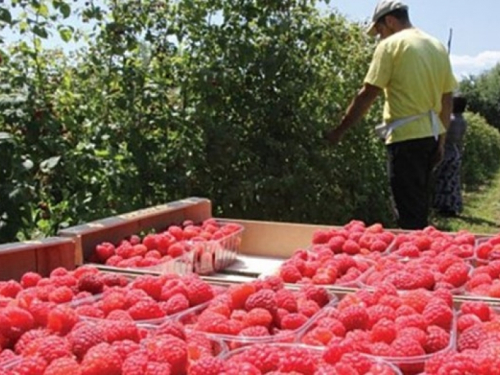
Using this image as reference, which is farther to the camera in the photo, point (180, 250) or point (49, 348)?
point (180, 250)

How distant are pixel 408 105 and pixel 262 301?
2313 mm

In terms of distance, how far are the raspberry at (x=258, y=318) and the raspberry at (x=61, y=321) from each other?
1.18 feet

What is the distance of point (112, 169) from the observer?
3.29 m

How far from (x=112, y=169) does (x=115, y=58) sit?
0.77m

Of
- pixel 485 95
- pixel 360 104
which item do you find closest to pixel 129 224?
pixel 360 104

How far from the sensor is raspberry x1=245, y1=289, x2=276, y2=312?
1.51 m

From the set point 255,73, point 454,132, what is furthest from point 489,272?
point 454,132

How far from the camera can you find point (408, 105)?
3582mm

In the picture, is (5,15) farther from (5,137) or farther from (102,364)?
(102,364)

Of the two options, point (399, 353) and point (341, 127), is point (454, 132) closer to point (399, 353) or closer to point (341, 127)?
point (341, 127)

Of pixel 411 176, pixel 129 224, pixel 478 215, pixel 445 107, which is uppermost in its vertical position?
pixel 445 107

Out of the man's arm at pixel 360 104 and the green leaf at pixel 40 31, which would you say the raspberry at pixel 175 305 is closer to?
the green leaf at pixel 40 31

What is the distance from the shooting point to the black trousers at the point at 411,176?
3611 mm

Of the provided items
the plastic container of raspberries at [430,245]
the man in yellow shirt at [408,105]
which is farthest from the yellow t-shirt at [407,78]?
the plastic container of raspberries at [430,245]
